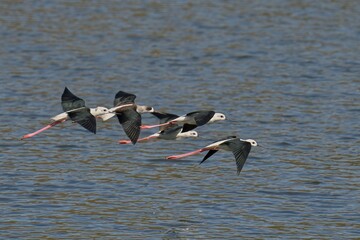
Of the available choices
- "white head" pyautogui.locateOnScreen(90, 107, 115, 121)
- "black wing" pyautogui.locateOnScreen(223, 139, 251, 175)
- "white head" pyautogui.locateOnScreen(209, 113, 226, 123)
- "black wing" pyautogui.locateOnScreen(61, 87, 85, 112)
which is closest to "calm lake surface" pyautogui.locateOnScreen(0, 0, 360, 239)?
"black wing" pyautogui.locateOnScreen(223, 139, 251, 175)

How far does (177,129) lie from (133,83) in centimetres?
966

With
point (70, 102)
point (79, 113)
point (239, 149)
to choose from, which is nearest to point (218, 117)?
point (239, 149)

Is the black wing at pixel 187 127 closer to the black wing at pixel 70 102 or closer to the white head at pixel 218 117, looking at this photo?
the white head at pixel 218 117

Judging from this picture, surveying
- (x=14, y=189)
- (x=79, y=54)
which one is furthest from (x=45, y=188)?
(x=79, y=54)

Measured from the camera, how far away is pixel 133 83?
2875 centimetres

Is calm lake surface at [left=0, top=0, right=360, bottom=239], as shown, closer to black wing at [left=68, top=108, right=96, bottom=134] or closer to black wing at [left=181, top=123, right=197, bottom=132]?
black wing at [left=181, top=123, right=197, bottom=132]

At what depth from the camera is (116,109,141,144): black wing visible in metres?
17.5

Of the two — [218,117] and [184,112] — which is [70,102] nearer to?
[218,117]

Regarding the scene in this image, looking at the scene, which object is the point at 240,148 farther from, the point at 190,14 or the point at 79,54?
the point at 190,14

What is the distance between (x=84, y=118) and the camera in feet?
59.0

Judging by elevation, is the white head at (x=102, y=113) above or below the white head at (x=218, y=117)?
above

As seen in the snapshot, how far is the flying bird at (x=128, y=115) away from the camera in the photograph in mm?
17531

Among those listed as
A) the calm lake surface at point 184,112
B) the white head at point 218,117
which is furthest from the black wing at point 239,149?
the white head at point 218,117

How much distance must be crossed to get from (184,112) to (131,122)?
23.9 ft
